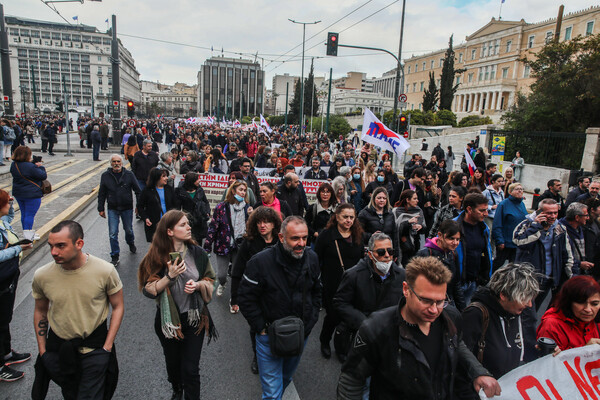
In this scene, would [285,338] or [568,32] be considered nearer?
[285,338]

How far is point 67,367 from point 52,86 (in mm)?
136341

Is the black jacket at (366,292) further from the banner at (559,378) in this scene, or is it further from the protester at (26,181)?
the protester at (26,181)

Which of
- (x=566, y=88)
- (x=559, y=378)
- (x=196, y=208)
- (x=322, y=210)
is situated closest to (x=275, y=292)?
(x=559, y=378)

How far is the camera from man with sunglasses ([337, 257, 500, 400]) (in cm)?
201

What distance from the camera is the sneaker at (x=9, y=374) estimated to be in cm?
350

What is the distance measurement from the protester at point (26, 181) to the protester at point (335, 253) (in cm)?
499

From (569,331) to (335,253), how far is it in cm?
213

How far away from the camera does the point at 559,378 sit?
2.33 metres

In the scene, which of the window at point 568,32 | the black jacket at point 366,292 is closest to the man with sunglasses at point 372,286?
the black jacket at point 366,292

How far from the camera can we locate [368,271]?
321 cm

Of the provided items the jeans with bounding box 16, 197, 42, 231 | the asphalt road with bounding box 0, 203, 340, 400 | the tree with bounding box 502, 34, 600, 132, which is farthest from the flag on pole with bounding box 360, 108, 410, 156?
the tree with bounding box 502, 34, 600, 132

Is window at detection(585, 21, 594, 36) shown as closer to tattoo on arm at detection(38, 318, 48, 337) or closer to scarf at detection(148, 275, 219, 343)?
scarf at detection(148, 275, 219, 343)

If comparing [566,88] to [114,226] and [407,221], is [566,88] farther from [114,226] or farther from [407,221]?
[114,226]

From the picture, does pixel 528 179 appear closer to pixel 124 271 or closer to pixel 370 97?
pixel 124 271
